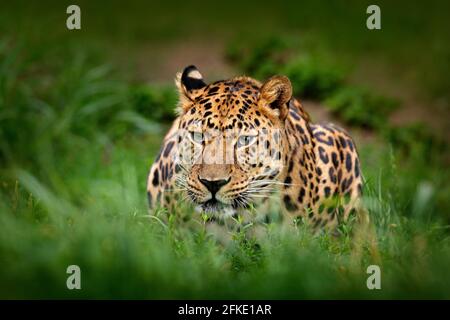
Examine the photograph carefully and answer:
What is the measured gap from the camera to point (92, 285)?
575 cm

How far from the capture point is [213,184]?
23.8 ft

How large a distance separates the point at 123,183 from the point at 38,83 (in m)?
3.89

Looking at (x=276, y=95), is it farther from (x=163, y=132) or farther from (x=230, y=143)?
(x=163, y=132)

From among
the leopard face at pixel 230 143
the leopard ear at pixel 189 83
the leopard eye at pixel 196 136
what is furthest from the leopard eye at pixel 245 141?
the leopard ear at pixel 189 83

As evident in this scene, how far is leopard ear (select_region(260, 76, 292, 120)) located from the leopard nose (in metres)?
0.87

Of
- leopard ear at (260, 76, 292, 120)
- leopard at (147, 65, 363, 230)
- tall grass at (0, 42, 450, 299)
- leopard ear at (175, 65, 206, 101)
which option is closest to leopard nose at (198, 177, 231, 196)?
leopard at (147, 65, 363, 230)

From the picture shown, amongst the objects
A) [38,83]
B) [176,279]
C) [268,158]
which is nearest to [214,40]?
[38,83]

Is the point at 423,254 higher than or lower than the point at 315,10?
lower

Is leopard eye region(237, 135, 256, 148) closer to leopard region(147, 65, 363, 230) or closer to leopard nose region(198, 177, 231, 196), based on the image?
leopard region(147, 65, 363, 230)

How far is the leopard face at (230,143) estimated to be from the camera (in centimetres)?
734

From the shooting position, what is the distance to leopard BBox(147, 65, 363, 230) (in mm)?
7387
